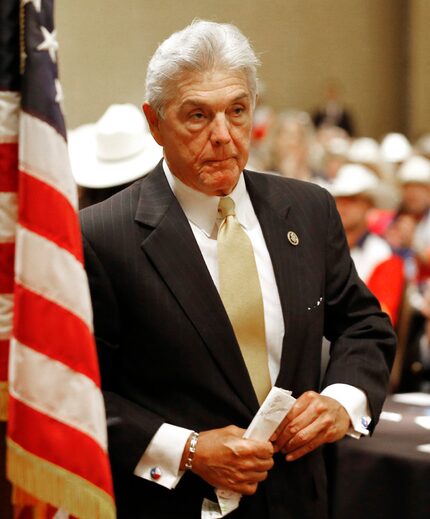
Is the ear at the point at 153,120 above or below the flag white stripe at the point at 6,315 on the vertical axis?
above

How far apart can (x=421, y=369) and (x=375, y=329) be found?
245cm

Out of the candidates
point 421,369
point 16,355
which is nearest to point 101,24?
point 421,369

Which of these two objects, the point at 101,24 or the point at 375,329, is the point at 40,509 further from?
the point at 101,24

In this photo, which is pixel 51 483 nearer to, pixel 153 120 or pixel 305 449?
pixel 305 449

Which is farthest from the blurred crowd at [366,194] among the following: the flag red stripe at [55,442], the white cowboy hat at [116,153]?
the flag red stripe at [55,442]

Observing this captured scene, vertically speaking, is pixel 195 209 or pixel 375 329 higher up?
pixel 195 209

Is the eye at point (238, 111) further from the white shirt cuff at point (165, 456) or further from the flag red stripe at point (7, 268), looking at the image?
the white shirt cuff at point (165, 456)

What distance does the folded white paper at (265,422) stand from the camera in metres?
2.10

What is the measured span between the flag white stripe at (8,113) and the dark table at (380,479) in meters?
1.56

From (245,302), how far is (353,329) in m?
Result: 0.34

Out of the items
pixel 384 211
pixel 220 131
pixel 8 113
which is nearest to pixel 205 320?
pixel 220 131

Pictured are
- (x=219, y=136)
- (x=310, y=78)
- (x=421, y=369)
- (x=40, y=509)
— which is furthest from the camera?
(x=310, y=78)

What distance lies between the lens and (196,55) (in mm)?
2127

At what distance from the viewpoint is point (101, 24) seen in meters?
7.51
